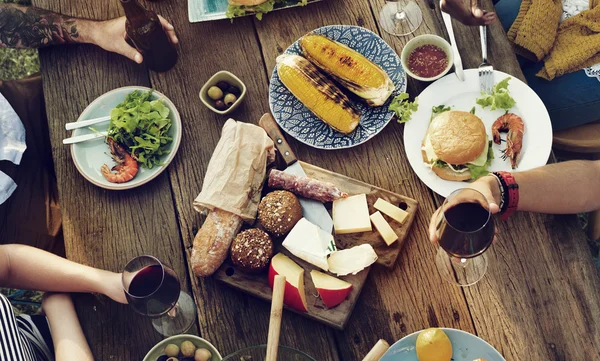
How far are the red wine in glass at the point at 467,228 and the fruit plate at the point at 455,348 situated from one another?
0.31 m

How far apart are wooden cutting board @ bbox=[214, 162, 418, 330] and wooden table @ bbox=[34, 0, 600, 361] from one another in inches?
2.4

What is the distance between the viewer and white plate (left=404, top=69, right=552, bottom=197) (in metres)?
2.12

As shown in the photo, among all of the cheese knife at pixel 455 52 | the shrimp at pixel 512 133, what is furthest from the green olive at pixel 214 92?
the shrimp at pixel 512 133

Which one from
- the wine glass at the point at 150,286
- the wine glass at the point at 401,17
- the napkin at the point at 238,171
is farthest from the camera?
the wine glass at the point at 401,17

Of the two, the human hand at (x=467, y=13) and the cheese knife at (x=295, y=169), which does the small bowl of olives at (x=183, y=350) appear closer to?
the cheese knife at (x=295, y=169)

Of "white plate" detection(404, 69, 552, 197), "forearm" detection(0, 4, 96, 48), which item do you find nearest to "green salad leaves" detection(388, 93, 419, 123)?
"white plate" detection(404, 69, 552, 197)

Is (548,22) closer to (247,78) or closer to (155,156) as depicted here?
(247,78)

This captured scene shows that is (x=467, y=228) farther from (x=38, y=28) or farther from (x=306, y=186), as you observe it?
(x=38, y=28)

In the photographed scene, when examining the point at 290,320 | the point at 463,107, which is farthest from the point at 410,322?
the point at 463,107

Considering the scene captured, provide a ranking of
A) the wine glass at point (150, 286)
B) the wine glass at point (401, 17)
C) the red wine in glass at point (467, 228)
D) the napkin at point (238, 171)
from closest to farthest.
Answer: the red wine in glass at point (467, 228) → the wine glass at point (150, 286) → the napkin at point (238, 171) → the wine glass at point (401, 17)

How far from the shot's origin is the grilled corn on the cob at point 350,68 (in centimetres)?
221

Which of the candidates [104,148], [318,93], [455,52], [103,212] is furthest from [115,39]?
[455,52]

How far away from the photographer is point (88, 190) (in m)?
2.33

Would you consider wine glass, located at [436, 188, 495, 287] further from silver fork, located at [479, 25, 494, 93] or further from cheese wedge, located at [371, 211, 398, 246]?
silver fork, located at [479, 25, 494, 93]
